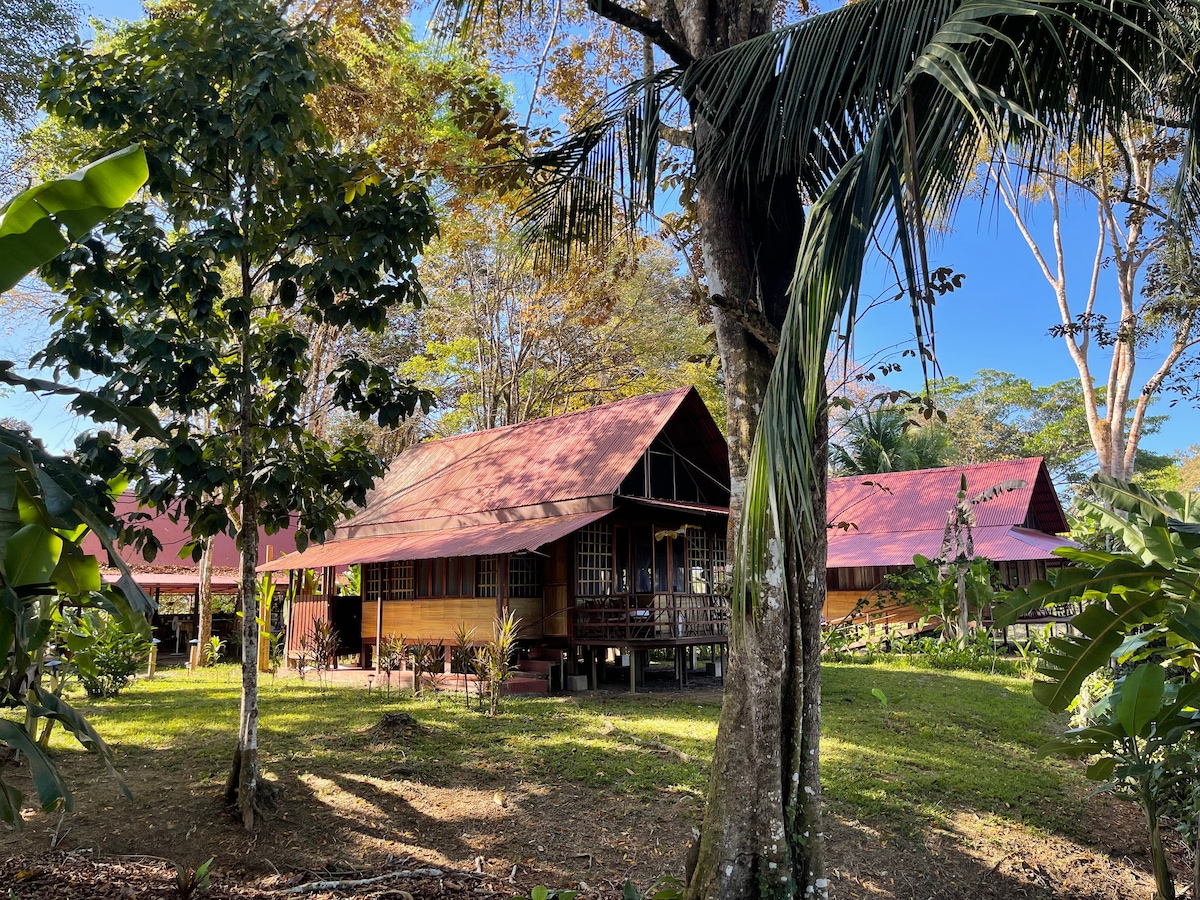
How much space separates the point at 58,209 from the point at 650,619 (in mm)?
11326

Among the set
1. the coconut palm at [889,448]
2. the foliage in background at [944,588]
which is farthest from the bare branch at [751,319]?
the coconut palm at [889,448]

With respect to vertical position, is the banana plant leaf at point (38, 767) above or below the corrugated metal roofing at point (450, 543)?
below

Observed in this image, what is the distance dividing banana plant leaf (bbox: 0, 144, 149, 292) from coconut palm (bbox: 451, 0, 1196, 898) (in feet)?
6.90

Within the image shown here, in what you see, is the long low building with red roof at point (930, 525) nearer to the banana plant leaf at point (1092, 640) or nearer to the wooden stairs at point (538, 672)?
the wooden stairs at point (538, 672)

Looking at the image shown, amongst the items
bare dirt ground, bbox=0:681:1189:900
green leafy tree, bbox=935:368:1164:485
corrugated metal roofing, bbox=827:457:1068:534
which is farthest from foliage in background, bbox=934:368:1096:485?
bare dirt ground, bbox=0:681:1189:900

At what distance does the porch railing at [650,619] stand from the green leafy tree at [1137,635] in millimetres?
7420

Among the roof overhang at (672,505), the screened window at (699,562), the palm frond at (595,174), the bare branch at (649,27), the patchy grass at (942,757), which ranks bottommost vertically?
the patchy grass at (942,757)

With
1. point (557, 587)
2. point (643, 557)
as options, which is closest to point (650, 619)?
point (557, 587)

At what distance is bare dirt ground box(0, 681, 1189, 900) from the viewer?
506cm

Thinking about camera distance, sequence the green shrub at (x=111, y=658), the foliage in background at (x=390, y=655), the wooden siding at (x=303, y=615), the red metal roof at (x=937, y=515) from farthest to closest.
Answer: the red metal roof at (x=937, y=515)
the wooden siding at (x=303, y=615)
the foliage in background at (x=390, y=655)
the green shrub at (x=111, y=658)

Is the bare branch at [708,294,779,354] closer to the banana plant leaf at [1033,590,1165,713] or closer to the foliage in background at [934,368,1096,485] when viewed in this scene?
the banana plant leaf at [1033,590,1165,713]

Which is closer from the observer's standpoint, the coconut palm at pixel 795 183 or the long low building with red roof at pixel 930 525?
the coconut palm at pixel 795 183

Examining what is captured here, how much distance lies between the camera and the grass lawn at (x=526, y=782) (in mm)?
5730

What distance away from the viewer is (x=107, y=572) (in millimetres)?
21484
